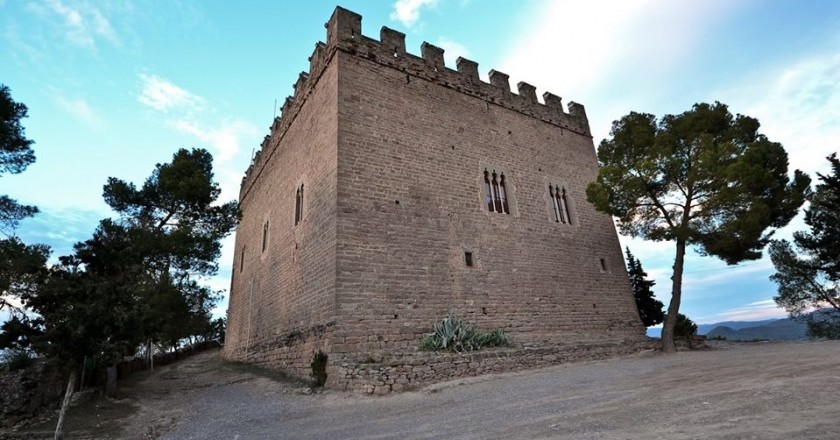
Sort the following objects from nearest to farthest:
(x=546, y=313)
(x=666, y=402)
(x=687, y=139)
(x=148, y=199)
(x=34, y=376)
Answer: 1. (x=666, y=402)
2. (x=34, y=376)
3. (x=546, y=313)
4. (x=687, y=139)
5. (x=148, y=199)

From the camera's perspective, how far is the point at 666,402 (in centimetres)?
449

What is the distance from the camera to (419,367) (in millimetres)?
7914

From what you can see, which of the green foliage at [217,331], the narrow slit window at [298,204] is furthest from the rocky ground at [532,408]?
the green foliage at [217,331]

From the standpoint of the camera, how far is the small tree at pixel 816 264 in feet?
52.5

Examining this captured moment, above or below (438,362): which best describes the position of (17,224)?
above

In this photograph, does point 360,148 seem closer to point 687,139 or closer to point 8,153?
point 8,153

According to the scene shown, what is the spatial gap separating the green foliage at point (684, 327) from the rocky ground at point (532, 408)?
6.83m

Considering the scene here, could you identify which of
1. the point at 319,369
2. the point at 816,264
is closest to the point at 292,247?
the point at 319,369

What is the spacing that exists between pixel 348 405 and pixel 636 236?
10958 mm

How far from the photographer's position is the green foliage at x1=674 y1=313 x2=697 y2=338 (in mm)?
14250

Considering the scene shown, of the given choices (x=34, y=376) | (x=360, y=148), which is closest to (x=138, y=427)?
(x=34, y=376)

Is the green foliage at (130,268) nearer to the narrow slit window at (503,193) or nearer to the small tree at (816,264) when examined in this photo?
the narrow slit window at (503,193)

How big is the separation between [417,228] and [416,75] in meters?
5.12

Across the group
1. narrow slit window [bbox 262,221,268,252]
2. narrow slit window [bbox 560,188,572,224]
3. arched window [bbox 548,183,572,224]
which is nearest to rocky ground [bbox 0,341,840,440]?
arched window [bbox 548,183,572,224]
